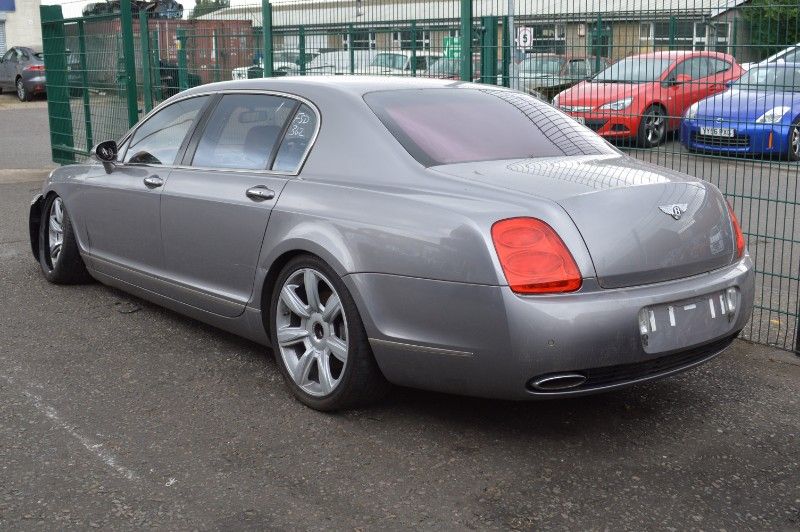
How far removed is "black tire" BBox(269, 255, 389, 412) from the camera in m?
3.97

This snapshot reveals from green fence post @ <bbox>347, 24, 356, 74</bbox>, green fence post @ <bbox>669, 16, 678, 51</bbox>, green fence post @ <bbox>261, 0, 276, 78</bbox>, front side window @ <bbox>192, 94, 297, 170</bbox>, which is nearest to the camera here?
front side window @ <bbox>192, 94, 297, 170</bbox>

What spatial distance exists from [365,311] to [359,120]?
92 centimetres

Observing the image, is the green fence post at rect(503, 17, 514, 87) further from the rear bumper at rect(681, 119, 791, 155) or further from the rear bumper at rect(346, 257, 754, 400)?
the rear bumper at rect(346, 257, 754, 400)

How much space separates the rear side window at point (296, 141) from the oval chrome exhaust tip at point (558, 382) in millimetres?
1544

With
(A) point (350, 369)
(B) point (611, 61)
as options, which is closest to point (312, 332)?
(A) point (350, 369)

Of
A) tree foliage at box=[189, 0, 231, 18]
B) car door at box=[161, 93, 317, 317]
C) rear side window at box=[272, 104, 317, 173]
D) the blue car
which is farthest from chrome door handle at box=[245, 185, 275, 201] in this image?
tree foliage at box=[189, 0, 231, 18]

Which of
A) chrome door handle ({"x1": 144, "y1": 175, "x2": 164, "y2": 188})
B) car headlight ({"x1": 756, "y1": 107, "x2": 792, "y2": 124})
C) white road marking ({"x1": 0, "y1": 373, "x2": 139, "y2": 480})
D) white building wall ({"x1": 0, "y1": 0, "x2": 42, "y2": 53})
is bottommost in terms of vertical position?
white road marking ({"x1": 0, "y1": 373, "x2": 139, "y2": 480})

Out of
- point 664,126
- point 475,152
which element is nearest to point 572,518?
point 475,152

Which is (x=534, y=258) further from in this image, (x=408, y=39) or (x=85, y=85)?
(x=85, y=85)

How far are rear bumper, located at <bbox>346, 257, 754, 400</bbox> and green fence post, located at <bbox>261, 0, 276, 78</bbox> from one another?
19.9ft

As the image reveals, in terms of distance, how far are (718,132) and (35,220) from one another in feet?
14.5

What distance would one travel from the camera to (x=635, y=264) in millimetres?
3652

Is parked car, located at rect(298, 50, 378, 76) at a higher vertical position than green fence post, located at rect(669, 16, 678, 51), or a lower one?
lower

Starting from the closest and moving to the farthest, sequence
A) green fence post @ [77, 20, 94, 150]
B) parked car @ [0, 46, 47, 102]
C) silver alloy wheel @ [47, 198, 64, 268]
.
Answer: silver alloy wheel @ [47, 198, 64, 268], green fence post @ [77, 20, 94, 150], parked car @ [0, 46, 47, 102]
